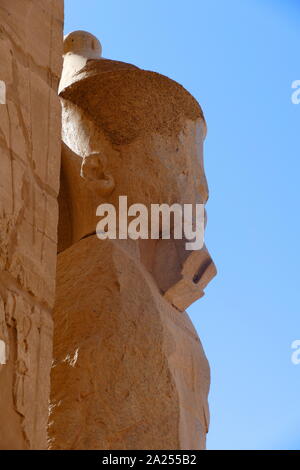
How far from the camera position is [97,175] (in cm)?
Answer: 582

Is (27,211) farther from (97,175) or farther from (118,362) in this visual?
(97,175)

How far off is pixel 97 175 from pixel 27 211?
5.47 feet

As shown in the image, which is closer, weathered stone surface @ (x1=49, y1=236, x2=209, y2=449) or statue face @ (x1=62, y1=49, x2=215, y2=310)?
weathered stone surface @ (x1=49, y1=236, x2=209, y2=449)

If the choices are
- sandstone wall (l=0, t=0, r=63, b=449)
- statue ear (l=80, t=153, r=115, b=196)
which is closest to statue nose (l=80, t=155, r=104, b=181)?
statue ear (l=80, t=153, r=115, b=196)

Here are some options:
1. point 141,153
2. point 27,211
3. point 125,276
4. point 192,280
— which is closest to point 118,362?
point 125,276

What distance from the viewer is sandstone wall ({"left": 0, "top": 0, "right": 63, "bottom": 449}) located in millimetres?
3836

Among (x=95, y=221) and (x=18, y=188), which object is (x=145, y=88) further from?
(x=18, y=188)

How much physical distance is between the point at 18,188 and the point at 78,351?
1203 millimetres

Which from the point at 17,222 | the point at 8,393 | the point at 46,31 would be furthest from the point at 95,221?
the point at 8,393

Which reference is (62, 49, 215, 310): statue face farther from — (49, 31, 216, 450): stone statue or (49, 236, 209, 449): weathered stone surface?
(49, 236, 209, 449): weathered stone surface

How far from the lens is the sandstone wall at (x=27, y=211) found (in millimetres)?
3836
